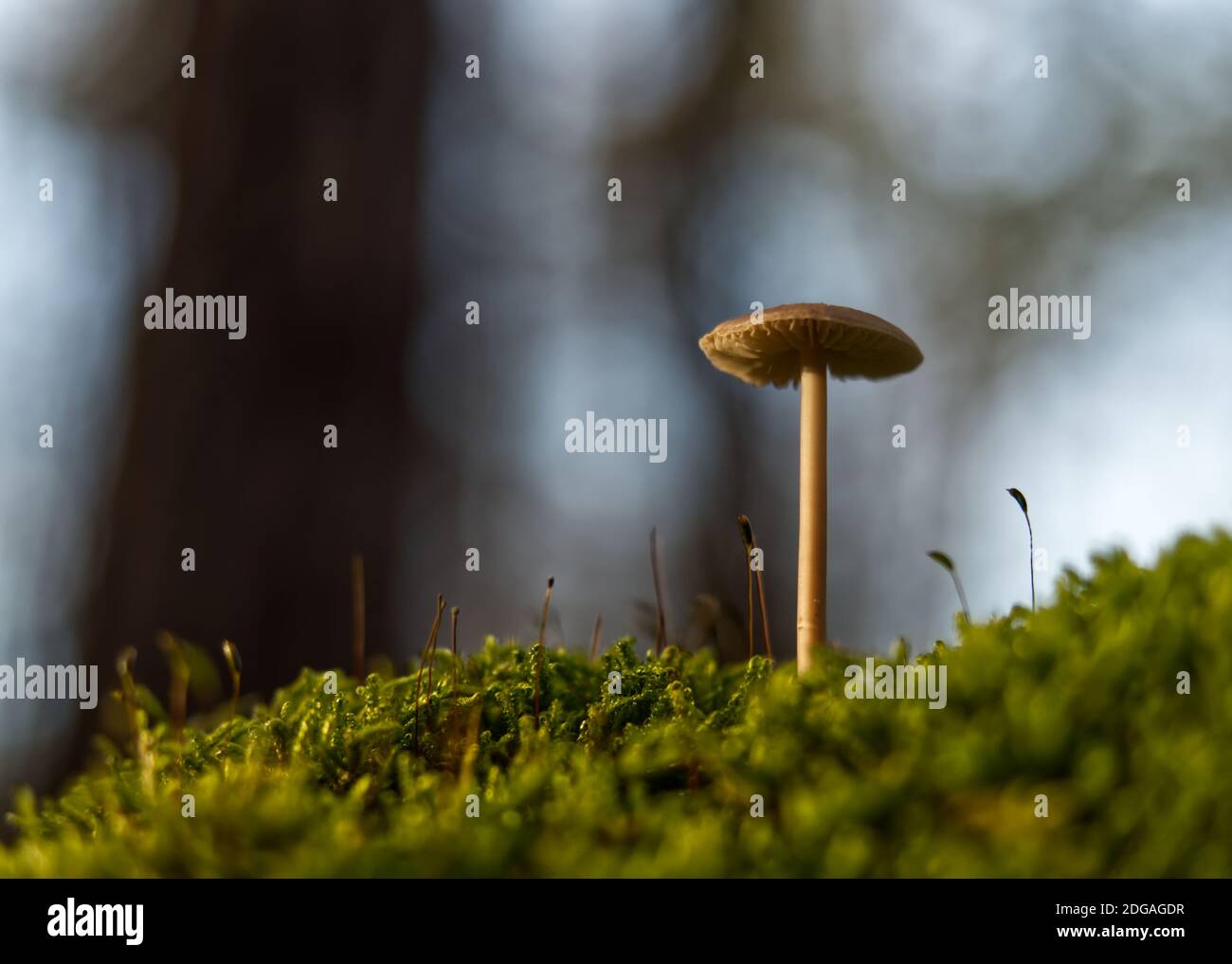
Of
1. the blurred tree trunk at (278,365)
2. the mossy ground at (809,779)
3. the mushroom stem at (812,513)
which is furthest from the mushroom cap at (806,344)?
the blurred tree trunk at (278,365)

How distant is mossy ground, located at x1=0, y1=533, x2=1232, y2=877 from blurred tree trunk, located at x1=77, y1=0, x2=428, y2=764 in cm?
393

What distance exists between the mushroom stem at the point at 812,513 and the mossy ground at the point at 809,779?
41 centimetres

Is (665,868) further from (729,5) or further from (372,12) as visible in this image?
(729,5)

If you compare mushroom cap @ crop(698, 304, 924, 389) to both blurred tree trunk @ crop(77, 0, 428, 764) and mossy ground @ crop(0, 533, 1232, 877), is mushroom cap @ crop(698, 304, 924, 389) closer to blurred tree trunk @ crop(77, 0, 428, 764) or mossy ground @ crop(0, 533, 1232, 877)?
mossy ground @ crop(0, 533, 1232, 877)

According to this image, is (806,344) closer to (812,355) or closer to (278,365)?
(812,355)

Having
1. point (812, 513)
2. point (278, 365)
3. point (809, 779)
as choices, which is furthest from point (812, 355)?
point (278, 365)

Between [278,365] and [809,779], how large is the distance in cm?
604

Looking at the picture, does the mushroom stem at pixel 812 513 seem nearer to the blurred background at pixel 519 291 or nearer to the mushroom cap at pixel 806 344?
the mushroom cap at pixel 806 344

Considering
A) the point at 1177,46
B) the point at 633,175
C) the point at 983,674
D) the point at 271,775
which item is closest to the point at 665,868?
the point at 983,674

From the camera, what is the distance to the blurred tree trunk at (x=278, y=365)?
6.19 metres

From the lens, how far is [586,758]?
2.08 m

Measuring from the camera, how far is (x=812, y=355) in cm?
314

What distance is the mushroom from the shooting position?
2.80 metres
